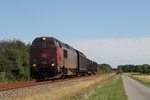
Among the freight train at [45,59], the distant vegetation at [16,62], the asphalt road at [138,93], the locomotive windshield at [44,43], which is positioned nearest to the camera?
the asphalt road at [138,93]

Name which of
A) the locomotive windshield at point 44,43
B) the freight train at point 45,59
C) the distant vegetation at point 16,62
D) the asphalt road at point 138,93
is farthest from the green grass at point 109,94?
the distant vegetation at point 16,62

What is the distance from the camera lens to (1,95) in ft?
→ 77.2

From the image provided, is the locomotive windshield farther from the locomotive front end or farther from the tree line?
the tree line

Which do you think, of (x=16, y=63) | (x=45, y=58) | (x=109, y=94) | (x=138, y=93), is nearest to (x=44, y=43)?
(x=45, y=58)

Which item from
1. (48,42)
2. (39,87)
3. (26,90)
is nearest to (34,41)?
(48,42)

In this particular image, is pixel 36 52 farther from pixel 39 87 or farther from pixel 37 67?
pixel 39 87

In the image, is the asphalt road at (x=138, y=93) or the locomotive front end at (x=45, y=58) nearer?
the asphalt road at (x=138, y=93)

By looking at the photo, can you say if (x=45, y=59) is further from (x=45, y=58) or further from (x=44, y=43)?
(x=44, y=43)

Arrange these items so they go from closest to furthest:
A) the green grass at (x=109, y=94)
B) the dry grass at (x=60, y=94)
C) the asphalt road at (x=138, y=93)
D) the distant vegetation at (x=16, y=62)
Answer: the dry grass at (x=60, y=94) < the green grass at (x=109, y=94) < the asphalt road at (x=138, y=93) < the distant vegetation at (x=16, y=62)

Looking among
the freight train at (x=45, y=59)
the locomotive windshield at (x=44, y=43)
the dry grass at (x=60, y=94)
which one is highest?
the locomotive windshield at (x=44, y=43)

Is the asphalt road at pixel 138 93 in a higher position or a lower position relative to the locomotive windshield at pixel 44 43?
lower

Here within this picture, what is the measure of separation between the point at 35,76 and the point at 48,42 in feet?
12.4

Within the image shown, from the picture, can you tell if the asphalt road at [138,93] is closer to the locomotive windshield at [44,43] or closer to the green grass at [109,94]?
the green grass at [109,94]

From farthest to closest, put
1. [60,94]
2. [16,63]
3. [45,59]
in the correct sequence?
1. [16,63]
2. [45,59]
3. [60,94]
